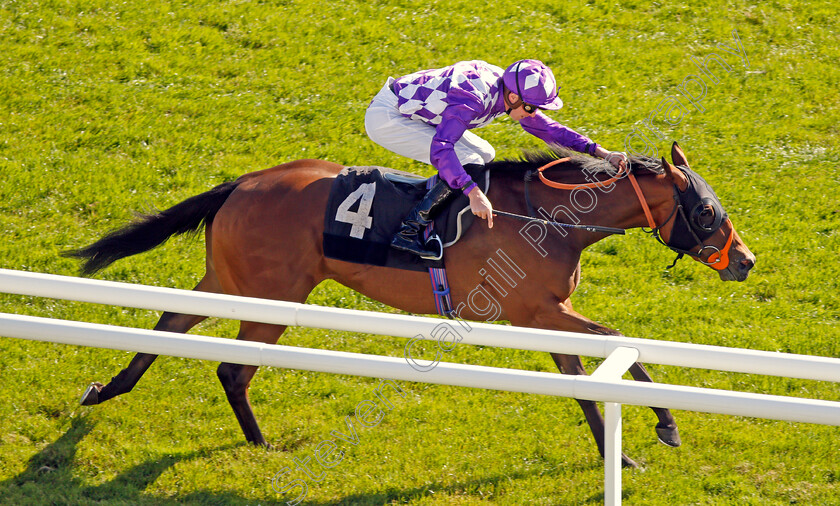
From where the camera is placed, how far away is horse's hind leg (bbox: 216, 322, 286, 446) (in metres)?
4.86

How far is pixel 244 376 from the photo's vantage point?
16.0 ft

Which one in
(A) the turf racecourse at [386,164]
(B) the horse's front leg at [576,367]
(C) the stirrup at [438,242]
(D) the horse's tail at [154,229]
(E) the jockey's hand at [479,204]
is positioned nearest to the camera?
(E) the jockey's hand at [479,204]

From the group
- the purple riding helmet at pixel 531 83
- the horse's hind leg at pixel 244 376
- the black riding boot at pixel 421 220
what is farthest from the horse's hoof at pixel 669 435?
the horse's hind leg at pixel 244 376

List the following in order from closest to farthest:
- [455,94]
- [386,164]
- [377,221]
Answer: [455,94]
[377,221]
[386,164]

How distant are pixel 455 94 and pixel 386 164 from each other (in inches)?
114

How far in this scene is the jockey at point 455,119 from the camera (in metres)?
4.51

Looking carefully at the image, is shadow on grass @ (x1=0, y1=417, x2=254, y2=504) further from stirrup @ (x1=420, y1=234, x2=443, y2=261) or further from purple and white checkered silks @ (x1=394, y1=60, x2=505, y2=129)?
purple and white checkered silks @ (x1=394, y1=60, x2=505, y2=129)

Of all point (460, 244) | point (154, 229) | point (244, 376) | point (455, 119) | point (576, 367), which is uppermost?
point (455, 119)

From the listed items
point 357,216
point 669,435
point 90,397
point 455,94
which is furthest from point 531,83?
point 90,397

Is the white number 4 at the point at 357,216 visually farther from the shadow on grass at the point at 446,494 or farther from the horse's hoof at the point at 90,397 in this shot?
the horse's hoof at the point at 90,397

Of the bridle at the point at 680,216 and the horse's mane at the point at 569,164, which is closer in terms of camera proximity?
the bridle at the point at 680,216

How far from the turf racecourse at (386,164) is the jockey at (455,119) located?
1259 millimetres

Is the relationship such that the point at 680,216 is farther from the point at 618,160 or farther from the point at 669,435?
the point at 669,435

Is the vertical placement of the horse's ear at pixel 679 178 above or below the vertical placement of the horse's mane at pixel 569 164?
above
